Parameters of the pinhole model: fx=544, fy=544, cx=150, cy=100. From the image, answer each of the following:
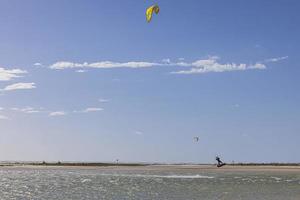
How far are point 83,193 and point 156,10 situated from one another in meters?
12.5

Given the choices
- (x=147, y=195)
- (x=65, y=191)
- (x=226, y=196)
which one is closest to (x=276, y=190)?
(x=226, y=196)

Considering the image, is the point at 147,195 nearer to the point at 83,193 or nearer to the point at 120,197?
the point at 120,197

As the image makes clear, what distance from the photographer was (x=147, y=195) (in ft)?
107

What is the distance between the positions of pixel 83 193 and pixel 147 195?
14.7ft

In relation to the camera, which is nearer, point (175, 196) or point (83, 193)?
point (175, 196)

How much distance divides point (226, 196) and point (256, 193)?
2.92 m

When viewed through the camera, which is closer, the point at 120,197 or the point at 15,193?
the point at 120,197

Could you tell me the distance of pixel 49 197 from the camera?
31.9 m

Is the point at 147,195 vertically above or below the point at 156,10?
below

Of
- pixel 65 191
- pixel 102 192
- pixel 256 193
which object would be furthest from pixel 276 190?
pixel 65 191

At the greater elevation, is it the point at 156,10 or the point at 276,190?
the point at 156,10

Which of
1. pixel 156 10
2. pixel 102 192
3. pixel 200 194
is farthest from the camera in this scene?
pixel 102 192

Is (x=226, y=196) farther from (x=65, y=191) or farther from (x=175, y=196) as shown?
(x=65, y=191)

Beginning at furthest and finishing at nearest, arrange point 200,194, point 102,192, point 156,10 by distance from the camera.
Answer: point 102,192, point 200,194, point 156,10
